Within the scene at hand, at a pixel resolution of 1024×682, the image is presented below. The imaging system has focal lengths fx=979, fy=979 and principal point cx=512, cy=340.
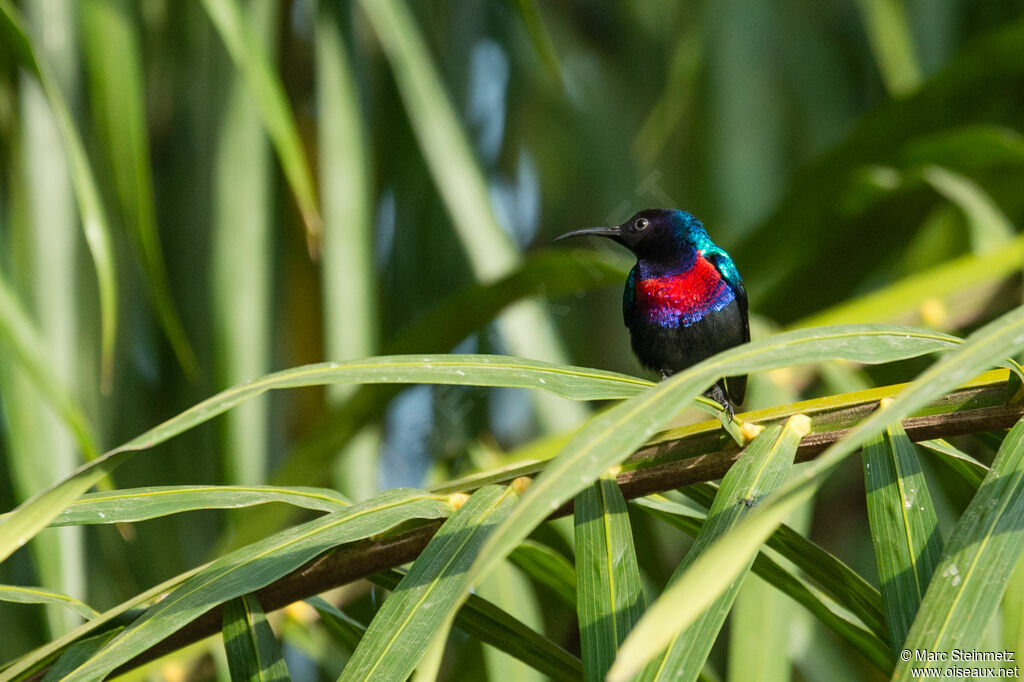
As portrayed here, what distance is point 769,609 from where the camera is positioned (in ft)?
3.52

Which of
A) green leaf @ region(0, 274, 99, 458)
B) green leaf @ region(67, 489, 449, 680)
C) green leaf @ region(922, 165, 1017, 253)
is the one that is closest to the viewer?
green leaf @ region(67, 489, 449, 680)

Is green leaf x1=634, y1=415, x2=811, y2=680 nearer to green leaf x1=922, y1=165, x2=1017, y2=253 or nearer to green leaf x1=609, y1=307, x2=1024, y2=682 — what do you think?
green leaf x1=609, y1=307, x2=1024, y2=682

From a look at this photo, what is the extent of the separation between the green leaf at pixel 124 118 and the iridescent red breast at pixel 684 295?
30.9 inches

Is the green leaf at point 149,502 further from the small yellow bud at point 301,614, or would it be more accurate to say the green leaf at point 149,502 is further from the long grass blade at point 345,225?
the long grass blade at point 345,225

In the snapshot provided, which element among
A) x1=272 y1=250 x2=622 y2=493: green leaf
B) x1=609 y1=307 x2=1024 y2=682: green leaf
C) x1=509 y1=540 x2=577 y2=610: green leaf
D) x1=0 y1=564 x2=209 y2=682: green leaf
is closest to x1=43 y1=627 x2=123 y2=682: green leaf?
x1=0 y1=564 x2=209 y2=682: green leaf

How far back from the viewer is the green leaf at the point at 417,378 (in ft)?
2.14

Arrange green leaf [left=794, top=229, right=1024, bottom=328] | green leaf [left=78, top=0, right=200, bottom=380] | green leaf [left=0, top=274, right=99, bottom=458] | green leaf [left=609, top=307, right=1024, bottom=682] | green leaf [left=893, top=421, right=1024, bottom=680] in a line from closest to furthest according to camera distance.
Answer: green leaf [left=609, top=307, right=1024, bottom=682], green leaf [left=893, top=421, right=1024, bottom=680], green leaf [left=0, top=274, right=99, bottom=458], green leaf [left=78, top=0, right=200, bottom=380], green leaf [left=794, top=229, right=1024, bottom=328]

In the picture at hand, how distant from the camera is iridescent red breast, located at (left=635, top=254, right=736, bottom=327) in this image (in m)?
1.69

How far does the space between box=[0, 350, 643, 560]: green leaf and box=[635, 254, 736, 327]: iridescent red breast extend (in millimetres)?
933

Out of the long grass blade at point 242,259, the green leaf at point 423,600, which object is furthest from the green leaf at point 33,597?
the long grass blade at point 242,259

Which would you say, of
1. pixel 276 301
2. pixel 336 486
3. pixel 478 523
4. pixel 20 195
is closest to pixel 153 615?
pixel 478 523

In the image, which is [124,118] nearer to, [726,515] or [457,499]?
[457,499]

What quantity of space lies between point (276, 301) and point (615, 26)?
1.99m

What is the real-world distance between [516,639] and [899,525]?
343 mm
